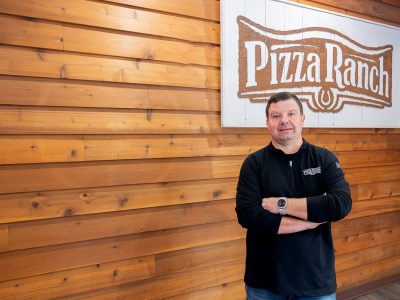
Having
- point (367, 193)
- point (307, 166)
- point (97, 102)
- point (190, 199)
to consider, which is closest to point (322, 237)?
point (307, 166)

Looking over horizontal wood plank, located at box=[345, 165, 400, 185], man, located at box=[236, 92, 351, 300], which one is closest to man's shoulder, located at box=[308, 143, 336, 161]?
man, located at box=[236, 92, 351, 300]

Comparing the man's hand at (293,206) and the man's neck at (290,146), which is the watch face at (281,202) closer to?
the man's hand at (293,206)

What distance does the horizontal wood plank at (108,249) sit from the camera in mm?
1836

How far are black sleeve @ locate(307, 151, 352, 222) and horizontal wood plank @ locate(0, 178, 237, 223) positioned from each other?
0.93 m

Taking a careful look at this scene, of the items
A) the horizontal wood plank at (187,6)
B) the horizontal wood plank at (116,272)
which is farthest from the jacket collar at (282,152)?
the horizontal wood plank at (187,6)

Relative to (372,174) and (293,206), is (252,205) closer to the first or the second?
(293,206)

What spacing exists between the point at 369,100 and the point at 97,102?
231cm

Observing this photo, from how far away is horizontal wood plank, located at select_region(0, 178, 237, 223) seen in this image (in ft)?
5.98

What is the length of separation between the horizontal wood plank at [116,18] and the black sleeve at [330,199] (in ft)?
3.91

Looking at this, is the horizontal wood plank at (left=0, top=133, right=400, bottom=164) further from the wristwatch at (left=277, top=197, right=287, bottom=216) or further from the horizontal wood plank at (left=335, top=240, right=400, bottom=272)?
the horizontal wood plank at (left=335, top=240, right=400, bottom=272)

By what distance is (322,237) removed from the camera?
5.20 feet

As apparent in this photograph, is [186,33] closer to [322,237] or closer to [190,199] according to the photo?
[190,199]

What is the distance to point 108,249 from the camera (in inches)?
80.7

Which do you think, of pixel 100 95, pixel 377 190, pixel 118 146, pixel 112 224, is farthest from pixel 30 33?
pixel 377 190
